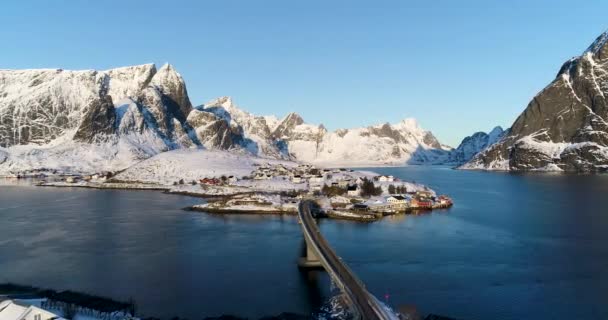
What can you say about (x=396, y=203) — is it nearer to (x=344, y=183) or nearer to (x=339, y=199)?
(x=339, y=199)

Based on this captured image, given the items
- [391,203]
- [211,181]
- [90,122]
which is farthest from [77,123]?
[391,203]

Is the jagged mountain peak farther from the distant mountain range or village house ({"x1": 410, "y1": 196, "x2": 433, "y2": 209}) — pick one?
village house ({"x1": 410, "y1": 196, "x2": 433, "y2": 209})

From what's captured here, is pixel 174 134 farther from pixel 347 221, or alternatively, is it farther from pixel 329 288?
pixel 329 288

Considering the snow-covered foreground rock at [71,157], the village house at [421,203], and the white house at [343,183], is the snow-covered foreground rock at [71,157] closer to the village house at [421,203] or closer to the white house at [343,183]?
the white house at [343,183]

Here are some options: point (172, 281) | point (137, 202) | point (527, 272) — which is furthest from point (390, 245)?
point (137, 202)

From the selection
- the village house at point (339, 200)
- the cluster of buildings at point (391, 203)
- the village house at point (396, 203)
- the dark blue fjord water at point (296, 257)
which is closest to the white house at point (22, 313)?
the dark blue fjord water at point (296, 257)

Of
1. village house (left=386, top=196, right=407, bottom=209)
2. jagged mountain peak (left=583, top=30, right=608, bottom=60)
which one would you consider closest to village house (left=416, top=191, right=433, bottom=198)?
village house (left=386, top=196, right=407, bottom=209)
